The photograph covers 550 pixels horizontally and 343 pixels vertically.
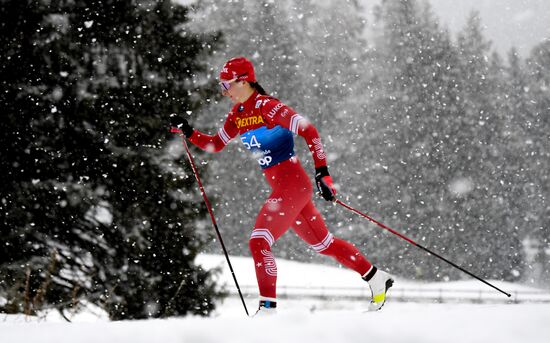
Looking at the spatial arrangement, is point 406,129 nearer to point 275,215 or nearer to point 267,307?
point 275,215

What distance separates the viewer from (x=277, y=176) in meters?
4.76

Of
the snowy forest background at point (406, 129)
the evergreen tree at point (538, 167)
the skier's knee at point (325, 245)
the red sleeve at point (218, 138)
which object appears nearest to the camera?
the skier's knee at point (325, 245)

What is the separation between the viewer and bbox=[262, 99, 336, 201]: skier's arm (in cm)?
441

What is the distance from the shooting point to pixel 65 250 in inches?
369

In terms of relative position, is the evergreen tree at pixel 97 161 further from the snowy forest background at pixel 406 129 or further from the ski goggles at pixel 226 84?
the snowy forest background at pixel 406 129

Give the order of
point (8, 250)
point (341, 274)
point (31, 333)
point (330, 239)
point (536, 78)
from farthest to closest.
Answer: point (536, 78) < point (341, 274) < point (8, 250) < point (330, 239) < point (31, 333)

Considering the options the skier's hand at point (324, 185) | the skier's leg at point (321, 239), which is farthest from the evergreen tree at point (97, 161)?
the skier's hand at point (324, 185)

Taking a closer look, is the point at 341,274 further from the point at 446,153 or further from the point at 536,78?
the point at 536,78

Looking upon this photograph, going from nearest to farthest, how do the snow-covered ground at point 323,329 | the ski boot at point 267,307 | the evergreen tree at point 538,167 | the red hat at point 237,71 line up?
1. the snow-covered ground at point 323,329
2. the ski boot at point 267,307
3. the red hat at point 237,71
4. the evergreen tree at point 538,167

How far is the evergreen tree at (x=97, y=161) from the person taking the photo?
905 centimetres

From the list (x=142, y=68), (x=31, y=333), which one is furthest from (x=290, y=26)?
(x=31, y=333)

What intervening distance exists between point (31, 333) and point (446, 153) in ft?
103

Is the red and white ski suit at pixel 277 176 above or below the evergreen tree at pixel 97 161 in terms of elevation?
below

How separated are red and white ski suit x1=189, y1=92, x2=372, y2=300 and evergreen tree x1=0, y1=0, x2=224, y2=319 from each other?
178 inches
